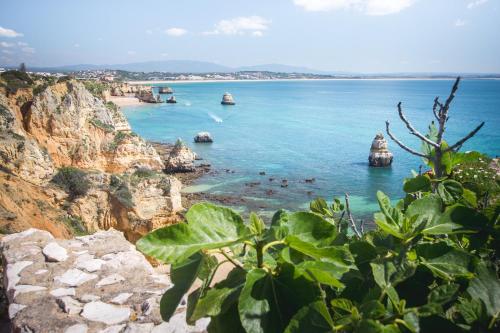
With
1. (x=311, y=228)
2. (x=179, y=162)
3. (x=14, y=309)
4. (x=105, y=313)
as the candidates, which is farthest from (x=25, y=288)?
(x=179, y=162)

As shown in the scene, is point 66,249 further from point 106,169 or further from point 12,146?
point 106,169

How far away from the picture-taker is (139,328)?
141 inches

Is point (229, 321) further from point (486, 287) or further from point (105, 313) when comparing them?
point (105, 313)

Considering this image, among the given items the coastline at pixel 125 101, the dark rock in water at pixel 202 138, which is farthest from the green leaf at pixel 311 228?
the coastline at pixel 125 101

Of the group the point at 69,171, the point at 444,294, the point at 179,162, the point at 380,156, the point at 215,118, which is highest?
the point at 444,294

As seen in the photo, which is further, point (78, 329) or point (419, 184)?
point (78, 329)

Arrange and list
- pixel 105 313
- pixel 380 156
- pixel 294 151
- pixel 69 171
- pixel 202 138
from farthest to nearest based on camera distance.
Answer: pixel 202 138 → pixel 294 151 → pixel 380 156 → pixel 69 171 → pixel 105 313

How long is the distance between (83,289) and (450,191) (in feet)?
14.5

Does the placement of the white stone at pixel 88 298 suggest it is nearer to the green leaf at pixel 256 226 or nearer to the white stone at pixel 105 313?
the white stone at pixel 105 313

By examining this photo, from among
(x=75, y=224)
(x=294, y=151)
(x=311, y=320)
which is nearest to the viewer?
(x=311, y=320)

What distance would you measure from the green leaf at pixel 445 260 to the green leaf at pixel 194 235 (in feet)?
1.77

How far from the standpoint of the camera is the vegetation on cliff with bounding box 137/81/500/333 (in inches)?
32.8

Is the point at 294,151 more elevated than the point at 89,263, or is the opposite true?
the point at 89,263

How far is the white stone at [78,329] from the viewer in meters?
3.56
